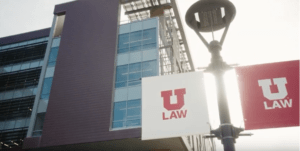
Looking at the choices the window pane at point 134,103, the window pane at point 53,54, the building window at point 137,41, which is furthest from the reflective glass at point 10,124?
the window pane at point 134,103

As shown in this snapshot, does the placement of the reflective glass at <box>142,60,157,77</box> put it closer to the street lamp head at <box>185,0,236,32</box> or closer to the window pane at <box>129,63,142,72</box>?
the window pane at <box>129,63,142,72</box>

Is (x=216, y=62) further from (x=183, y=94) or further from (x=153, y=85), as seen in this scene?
(x=153, y=85)

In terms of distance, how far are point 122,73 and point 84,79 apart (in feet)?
12.0

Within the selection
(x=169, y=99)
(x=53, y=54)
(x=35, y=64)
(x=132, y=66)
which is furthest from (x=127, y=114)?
(x=169, y=99)

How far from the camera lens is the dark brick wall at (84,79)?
21781 millimetres

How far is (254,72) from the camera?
13.5 feet

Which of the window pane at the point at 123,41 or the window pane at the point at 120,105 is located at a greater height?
the window pane at the point at 123,41

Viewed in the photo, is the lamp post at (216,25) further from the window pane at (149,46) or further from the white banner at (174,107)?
the window pane at (149,46)

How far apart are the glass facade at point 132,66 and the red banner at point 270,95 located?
56.8 ft

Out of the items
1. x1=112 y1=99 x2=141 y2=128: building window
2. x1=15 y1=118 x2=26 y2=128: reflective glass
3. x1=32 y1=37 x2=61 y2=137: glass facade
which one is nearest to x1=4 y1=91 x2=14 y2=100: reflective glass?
x1=15 y1=118 x2=26 y2=128: reflective glass

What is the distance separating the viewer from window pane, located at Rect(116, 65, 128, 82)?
2389cm

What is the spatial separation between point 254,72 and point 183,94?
3.93ft

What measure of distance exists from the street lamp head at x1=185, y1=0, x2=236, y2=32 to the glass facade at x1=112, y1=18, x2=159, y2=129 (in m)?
17.3

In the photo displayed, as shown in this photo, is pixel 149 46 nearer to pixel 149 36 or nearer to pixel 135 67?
Result: pixel 149 36
